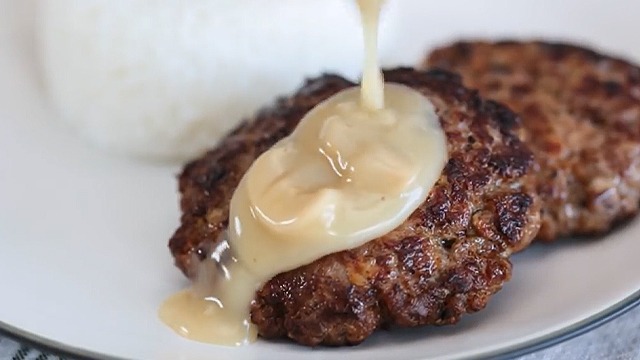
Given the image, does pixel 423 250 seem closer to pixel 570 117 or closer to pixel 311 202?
pixel 311 202

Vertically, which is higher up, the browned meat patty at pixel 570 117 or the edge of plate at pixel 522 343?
the browned meat patty at pixel 570 117

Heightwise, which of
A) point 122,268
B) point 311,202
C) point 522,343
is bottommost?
point 122,268

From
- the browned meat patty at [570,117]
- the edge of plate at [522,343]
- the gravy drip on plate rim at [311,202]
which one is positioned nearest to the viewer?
the edge of plate at [522,343]

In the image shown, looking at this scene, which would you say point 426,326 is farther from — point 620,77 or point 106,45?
point 106,45

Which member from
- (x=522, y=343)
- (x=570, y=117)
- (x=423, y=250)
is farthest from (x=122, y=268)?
(x=570, y=117)

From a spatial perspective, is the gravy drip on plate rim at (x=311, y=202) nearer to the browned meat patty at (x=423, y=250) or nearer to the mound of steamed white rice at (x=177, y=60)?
the browned meat patty at (x=423, y=250)

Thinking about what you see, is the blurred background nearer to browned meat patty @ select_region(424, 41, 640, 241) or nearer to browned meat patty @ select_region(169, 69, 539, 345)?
browned meat patty @ select_region(424, 41, 640, 241)

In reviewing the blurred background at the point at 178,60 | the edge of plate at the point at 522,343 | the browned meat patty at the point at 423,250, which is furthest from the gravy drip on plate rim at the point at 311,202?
the blurred background at the point at 178,60
